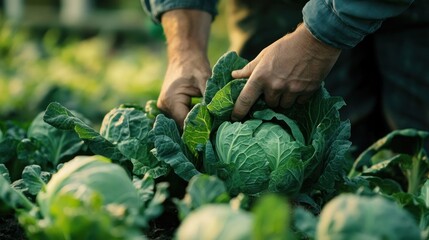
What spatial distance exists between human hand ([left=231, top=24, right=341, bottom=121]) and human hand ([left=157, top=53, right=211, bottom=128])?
15.3 inches

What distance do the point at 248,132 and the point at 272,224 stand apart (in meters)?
0.93

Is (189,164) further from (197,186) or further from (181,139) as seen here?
(197,186)

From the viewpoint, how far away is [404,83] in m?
4.12

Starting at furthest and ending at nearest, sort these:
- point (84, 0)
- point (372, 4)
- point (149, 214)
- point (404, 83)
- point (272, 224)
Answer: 1. point (84, 0)
2. point (404, 83)
3. point (372, 4)
4. point (149, 214)
5. point (272, 224)

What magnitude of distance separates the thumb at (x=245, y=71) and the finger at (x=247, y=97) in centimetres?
8

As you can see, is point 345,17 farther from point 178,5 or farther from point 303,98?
point 178,5

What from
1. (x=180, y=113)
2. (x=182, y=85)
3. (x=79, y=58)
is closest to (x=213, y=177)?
(x=180, y=113)

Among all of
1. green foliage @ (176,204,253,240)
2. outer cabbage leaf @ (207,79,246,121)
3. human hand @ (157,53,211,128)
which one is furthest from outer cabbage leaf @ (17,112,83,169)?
green foliage @ (176,204,253,240)

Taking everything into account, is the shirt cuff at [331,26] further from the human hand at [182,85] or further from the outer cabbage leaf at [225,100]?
the human hand at [182,85]

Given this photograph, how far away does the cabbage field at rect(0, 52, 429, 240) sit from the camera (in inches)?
65.5

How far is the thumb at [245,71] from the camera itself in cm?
264

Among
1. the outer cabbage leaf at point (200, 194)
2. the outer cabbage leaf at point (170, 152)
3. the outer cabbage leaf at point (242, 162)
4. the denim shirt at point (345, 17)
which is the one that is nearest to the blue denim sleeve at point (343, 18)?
the denim shirt at point (345, 17)

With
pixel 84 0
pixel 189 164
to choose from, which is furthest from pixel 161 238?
pixel 84 0

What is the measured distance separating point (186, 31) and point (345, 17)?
1.01 metres
